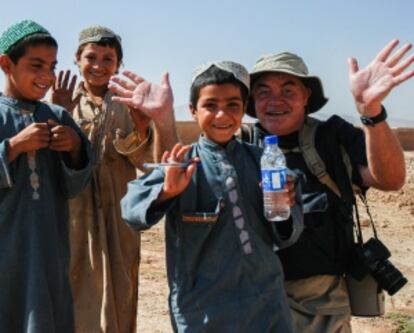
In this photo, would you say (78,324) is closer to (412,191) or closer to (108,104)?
(108,104)

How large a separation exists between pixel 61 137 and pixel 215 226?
0.91m

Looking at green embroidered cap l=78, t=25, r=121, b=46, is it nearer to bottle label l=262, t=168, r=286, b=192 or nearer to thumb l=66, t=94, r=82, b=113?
thumb l=66, t=94, r=82, b=113

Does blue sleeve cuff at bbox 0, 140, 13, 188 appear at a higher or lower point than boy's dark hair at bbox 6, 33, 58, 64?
lower

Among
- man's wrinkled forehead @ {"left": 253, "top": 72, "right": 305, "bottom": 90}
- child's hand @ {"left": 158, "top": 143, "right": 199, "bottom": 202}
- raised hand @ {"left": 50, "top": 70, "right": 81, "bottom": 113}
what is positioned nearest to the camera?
child's hand @ {"left": 158, "top": 143, "right": 199, "bottom": 202}

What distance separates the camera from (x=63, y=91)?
11.8 ft

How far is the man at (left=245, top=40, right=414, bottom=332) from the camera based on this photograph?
2.82 metres

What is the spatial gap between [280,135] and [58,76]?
1.43m

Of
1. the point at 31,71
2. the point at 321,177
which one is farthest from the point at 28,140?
the point at 321,177

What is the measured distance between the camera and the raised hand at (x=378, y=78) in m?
2.60

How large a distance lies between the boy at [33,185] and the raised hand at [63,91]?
474 millimetres

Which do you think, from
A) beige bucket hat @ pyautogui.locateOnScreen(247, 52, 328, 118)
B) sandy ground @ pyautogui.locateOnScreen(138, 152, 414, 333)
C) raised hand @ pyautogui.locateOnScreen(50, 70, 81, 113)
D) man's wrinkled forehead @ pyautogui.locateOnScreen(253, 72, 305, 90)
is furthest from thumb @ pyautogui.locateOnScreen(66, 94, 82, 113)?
sandy ground @ pyautogui.locateOnScreen(138, 152, 414, 333)

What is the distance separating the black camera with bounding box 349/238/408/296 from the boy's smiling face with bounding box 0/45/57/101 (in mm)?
1725

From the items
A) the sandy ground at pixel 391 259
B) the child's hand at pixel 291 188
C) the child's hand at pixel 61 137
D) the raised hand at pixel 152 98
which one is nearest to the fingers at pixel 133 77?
the raised hand at pixel 152 98

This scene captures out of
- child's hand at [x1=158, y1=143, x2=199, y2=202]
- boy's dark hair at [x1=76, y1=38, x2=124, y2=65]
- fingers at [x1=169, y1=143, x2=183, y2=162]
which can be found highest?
boy's dark hair at [x1=76, y1=38, x2=124, y2=65]
